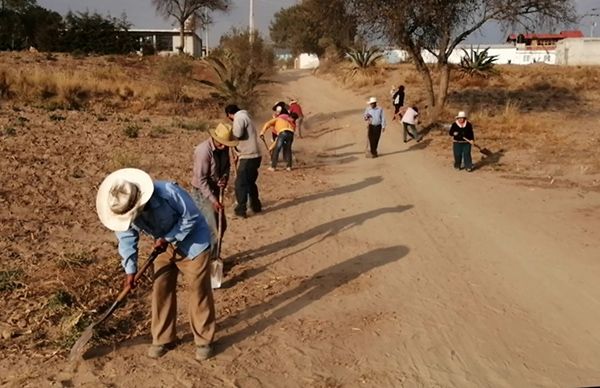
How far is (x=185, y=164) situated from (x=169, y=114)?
9243mm

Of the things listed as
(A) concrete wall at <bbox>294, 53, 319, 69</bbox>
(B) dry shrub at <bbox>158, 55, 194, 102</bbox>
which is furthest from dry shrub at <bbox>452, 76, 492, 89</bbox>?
(A) concrete wall at <bbox>294, 53, 319, 69</bbox>

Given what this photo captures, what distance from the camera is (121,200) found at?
162 inches

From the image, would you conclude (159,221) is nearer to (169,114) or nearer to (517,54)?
(169,114)

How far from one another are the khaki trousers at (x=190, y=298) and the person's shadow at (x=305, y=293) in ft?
0.98

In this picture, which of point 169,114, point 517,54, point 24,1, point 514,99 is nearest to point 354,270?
point 169,114

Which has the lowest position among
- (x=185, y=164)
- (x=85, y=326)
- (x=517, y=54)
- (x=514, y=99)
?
(x=85, y=326)

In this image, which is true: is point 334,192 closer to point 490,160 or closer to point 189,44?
point 490,160

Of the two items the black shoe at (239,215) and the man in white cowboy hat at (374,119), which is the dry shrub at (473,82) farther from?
the black shoe at (239,215)

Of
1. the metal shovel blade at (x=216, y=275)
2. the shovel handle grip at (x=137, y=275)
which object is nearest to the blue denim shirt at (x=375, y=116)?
the metal shovel blade at (x=216, y=275)

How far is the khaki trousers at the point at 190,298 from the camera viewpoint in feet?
15.5

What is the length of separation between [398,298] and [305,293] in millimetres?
945

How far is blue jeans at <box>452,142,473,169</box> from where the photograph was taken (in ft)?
44.8

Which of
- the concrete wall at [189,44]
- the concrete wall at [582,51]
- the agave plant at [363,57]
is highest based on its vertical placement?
the concrete wall at [189,44]

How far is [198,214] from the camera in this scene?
15.3 feet
